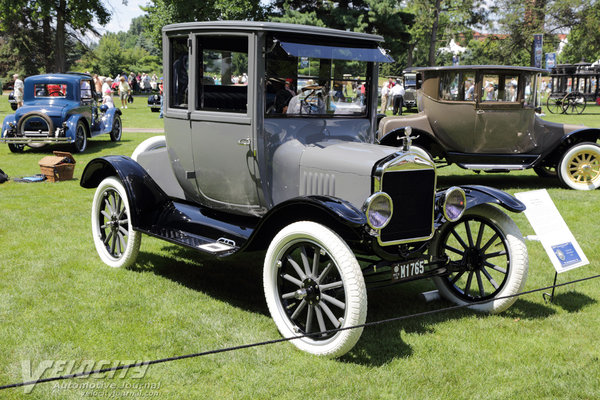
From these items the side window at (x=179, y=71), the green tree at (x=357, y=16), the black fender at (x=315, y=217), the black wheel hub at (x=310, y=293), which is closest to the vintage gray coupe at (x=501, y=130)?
the side window at (x=179, y=71)

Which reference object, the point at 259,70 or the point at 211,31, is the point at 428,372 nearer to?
the point at 259,70

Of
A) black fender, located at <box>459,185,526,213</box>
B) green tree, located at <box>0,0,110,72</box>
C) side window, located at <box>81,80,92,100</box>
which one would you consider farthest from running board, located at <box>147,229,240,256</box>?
green tree, located at <box>0,0,110,72</box>

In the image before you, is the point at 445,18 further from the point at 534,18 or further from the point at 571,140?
the point at 571,140

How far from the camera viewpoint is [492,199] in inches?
172

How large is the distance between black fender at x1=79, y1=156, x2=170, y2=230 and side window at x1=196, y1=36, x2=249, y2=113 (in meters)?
0.94

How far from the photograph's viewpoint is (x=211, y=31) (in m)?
4.65

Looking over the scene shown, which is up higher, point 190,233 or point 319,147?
point 319,147

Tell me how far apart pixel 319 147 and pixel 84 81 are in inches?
465

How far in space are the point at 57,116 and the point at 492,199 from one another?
11540mm

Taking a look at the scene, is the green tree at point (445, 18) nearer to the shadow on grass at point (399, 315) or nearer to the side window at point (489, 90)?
the side window at point (489, 90)

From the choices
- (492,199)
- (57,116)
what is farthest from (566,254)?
Answer: (57,116)

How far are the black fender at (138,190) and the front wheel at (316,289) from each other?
5.07ft

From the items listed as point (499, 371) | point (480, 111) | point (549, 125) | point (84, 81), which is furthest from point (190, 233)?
point (84, 81)

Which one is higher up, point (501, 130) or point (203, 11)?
point (203, 11)
